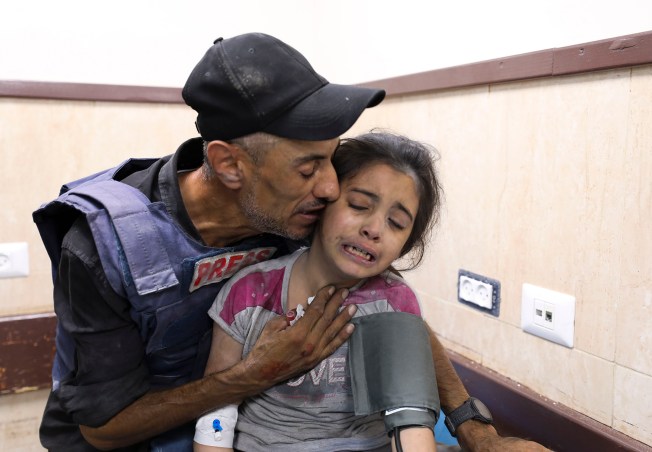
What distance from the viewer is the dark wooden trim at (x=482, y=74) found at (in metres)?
1.11

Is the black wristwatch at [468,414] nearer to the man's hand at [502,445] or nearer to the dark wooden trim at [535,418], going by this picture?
the man's hand at [502,445]

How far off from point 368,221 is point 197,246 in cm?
35

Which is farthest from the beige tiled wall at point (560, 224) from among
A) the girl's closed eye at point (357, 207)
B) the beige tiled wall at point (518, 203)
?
the girl's closed eye at point (357, 207)

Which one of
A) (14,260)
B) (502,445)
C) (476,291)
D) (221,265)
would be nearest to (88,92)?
(14,260)

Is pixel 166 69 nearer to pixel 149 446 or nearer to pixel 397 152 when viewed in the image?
pixel 397 152

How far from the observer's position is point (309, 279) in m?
1.19

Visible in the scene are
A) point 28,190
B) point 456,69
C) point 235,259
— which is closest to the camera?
point 235,259

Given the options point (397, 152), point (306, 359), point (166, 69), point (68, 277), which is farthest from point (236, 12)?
point (306, 359)

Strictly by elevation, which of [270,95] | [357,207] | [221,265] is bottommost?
[221,265]

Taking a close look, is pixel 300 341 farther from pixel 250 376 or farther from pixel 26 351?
pixel 26 351

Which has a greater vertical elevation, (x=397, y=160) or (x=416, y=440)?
(x=397, y=160)

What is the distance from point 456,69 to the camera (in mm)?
1533

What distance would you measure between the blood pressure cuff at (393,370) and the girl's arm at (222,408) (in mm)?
234

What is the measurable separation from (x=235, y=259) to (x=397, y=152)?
0.40m
